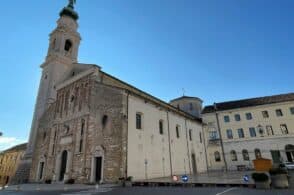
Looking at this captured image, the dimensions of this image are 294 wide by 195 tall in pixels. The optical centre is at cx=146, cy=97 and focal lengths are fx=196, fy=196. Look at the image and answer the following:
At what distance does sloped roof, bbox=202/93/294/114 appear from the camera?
32.9 meters

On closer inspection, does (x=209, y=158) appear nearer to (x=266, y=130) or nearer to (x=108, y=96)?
(x=266, y=130)

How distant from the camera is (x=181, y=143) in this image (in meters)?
27.2

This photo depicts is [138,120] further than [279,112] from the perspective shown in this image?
No

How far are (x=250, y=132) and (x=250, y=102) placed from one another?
5.70 m

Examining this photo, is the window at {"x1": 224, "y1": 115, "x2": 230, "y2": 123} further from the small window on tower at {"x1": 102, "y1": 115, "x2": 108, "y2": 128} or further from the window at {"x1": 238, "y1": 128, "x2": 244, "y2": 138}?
the small window on tower at {"x1": 102, "y1": 115, "x2": 108, "y2": 128}

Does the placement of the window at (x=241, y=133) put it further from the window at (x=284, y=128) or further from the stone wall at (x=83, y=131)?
the stone wall at (x=83, y=131)

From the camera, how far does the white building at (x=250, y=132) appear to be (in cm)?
3100

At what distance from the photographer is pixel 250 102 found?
35.5 meters

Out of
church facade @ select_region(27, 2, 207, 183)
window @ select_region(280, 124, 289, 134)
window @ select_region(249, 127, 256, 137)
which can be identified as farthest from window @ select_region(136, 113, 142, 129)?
window @ select_region(280, 124, 289, 134)

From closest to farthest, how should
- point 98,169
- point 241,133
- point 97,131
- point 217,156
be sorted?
1. point 98,169
2. point 97,131
3. point 241,133
4. point 217,156

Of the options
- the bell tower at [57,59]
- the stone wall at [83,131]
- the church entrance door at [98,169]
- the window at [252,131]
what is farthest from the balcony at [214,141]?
the bell tower at [57,59]

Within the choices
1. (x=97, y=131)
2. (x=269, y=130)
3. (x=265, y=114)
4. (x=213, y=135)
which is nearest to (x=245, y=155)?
(x=269, y=130)

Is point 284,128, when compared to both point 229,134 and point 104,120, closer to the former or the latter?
point 229,134

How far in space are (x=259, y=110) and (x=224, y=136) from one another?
7.31 m
